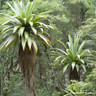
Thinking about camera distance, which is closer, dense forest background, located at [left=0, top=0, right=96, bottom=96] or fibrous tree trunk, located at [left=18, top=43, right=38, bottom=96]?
fibrous tree trunk, located at [left=18, top=43, right=38, bottom=96]

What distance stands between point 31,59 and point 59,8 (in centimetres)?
435

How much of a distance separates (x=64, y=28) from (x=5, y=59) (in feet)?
12.0

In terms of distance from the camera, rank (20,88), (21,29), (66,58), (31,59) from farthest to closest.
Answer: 1. (20,88)
2. (66,58)
3. (31,59)
4. (21,29)

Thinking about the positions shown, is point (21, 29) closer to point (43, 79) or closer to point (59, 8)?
point (59, 8)

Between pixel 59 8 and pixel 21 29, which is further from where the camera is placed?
pixel 59 8

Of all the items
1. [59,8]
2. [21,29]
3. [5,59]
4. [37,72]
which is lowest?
[37,72]

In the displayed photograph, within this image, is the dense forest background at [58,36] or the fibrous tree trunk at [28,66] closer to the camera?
the fibrous tree trunk at [28,66]

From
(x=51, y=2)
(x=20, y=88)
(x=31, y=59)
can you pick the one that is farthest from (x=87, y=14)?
(x=20, y=88)

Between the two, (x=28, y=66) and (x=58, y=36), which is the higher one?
(x=58, y=36)

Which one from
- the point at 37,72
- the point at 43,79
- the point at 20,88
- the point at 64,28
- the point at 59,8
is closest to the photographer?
the point at 59,8

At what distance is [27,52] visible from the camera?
15.8 feet

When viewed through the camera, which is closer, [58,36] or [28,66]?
[28,66]

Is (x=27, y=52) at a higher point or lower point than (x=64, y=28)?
lower

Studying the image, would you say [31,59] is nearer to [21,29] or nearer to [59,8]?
[21,29]
